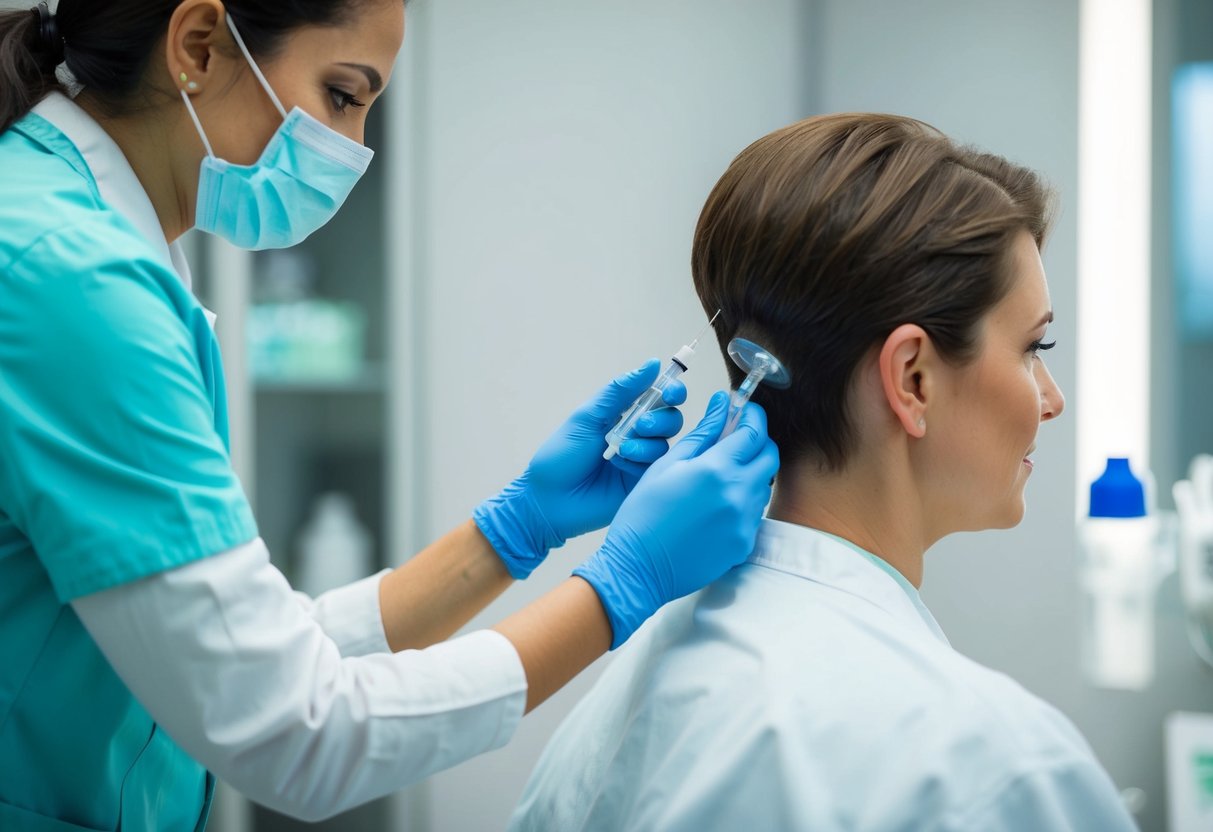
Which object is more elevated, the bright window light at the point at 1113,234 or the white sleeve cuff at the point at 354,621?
the bright window light at the point at 1113,234

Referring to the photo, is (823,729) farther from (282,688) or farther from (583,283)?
(583,283)

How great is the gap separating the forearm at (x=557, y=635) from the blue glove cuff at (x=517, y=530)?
302 mm

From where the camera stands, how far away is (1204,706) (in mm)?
1713

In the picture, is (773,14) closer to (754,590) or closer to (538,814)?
(754,590)

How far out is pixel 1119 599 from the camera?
1768 mm

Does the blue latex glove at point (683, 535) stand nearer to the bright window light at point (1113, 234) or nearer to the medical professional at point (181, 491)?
the medical professional at point (181, 491)

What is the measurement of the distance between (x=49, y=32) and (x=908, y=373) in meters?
0.92

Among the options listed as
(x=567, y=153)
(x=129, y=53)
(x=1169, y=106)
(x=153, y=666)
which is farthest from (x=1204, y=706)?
(x=129, y=53)

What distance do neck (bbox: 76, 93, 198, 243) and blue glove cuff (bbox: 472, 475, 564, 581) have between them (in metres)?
0.49

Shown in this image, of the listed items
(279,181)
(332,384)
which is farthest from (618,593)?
(332,384)

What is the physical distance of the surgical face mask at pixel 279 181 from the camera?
0.99m

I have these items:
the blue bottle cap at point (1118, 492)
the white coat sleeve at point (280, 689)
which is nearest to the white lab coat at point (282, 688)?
the white coat sleeve at point (280, 689)

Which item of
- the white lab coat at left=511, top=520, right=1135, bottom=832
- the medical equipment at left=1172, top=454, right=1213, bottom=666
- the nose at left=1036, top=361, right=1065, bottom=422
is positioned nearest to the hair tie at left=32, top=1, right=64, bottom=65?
the white lab coat at left=511, top=520, right=1135, bottom=832

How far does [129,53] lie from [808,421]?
2.49ft
